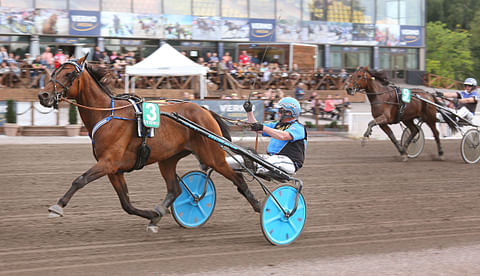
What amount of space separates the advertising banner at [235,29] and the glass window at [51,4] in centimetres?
760

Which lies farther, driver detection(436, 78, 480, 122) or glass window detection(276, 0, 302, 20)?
glass window detection(276, 0, 302, 20)

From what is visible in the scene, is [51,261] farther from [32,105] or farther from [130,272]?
[32,105]

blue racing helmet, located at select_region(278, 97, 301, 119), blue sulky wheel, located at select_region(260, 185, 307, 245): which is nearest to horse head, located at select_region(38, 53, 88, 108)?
blue racing helmet, located at select_region(278, 97, 301, 119)

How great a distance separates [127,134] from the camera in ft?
19.0

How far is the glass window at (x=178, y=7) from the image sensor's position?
2789 centimetres

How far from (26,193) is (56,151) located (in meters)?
4.63

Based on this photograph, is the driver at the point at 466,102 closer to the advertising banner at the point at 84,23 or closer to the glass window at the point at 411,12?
the advertising banner at the point at 84,23

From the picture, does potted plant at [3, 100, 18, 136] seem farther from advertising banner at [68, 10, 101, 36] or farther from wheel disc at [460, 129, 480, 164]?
advertising banner at [68, 10, 101, 36]

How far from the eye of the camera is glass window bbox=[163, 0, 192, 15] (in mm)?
27888

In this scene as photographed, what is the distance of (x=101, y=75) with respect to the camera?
598 cm

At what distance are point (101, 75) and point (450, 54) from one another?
51451 millimetres

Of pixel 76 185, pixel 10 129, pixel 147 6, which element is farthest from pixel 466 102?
pixel 147 6

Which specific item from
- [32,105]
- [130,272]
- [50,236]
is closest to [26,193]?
[50,236]

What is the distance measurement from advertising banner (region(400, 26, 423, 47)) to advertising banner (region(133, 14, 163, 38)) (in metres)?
14.6
